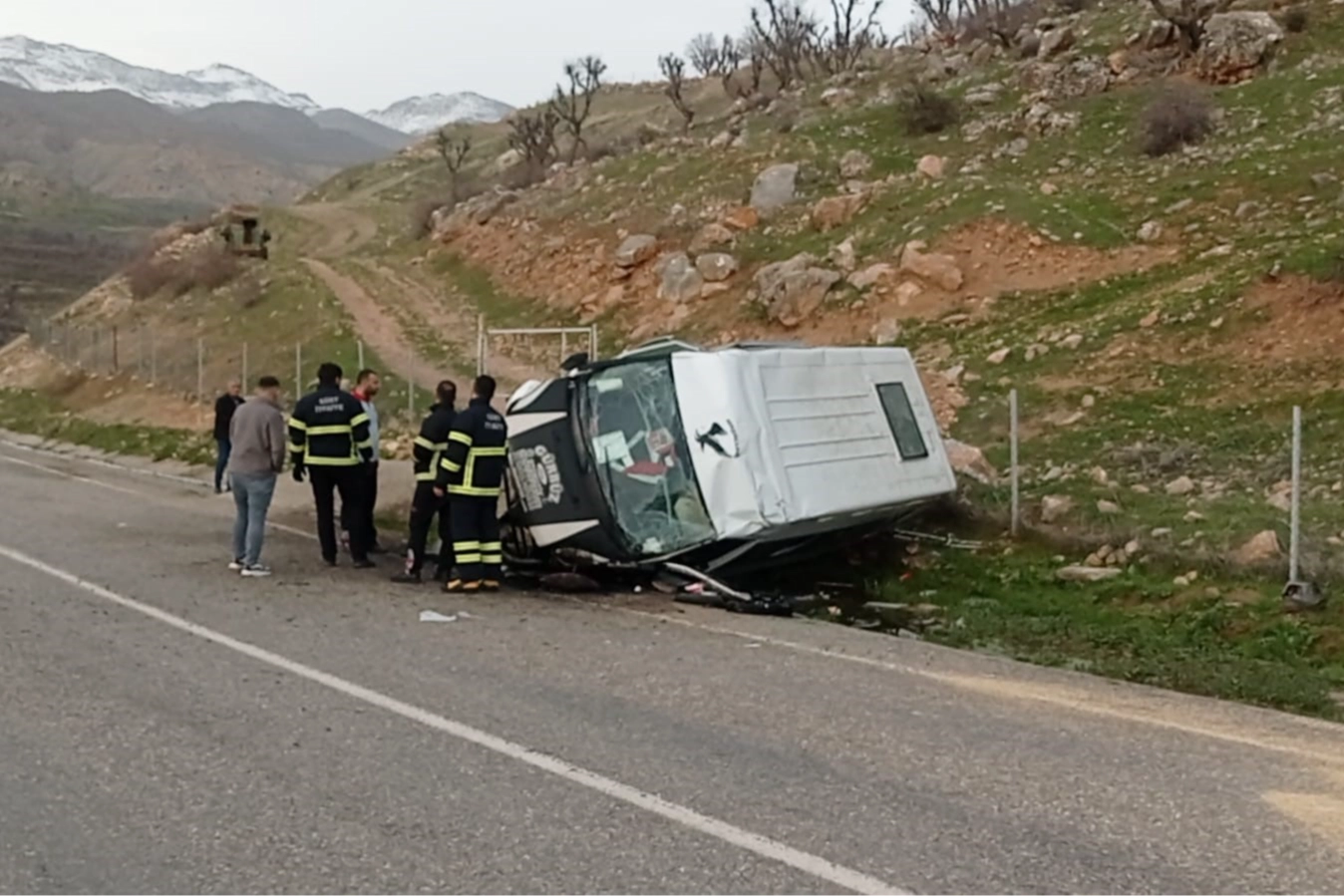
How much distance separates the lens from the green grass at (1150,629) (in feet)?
27.2

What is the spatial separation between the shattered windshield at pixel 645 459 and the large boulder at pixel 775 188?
2173 centimetres

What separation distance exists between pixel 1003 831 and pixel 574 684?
9.62ft

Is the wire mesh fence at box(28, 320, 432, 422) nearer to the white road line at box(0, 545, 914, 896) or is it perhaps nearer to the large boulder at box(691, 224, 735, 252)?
the large boulder at box(691, 224, 735, 252)

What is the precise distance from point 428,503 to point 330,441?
1.09m

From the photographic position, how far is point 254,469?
11.5m

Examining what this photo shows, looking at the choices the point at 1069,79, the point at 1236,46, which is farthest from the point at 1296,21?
the point at 1069,79

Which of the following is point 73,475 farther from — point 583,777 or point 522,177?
point 522,177

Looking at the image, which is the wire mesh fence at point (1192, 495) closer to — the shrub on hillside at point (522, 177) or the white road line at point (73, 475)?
the white road line at point (73, 475)

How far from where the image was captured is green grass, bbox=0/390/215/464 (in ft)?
80.8

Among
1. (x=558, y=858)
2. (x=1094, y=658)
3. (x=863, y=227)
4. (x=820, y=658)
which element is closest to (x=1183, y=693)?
(x=1094, y=658)

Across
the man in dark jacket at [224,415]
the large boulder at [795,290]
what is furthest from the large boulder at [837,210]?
the man in dark jacket at [224,415]

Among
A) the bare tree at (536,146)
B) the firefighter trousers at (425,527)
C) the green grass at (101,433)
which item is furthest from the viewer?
the bare tree at (536,146)

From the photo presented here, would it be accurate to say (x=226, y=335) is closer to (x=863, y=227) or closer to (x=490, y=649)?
(x=863, y=227)

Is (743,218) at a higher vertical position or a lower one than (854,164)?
lower
